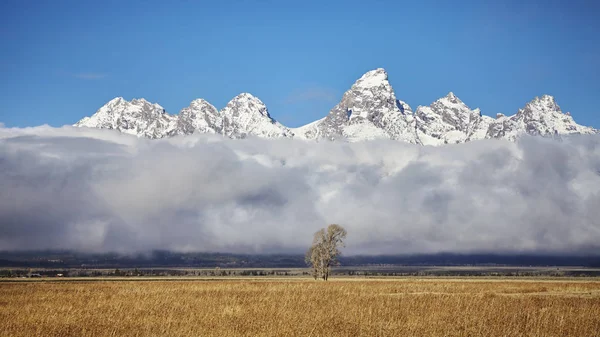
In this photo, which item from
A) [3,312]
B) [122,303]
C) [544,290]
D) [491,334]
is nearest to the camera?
[491,334]

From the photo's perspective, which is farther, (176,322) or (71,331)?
(176,322)

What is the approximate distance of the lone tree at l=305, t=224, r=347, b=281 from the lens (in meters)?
155

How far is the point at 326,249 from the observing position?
156 metres

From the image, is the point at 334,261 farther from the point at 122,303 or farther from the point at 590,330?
the point at 590,330

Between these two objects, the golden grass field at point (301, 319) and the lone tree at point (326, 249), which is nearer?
the golden grass field at point (301, 319)

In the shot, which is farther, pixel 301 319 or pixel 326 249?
pixel 326 249

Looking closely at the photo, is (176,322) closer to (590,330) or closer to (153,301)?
(153,301)

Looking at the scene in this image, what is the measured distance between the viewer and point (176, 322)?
3534 cm

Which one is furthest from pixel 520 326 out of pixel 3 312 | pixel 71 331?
pixel 3 312

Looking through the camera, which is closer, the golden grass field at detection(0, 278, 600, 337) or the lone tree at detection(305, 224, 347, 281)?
the golden grass field at detection(0, 278, 600, 337)

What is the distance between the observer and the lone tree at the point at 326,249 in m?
155

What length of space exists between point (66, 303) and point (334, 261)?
4519 inches

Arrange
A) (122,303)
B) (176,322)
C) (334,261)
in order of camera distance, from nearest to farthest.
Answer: (176,322), (122,303), (334,261)

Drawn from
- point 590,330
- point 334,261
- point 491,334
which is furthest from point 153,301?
point 334,261
